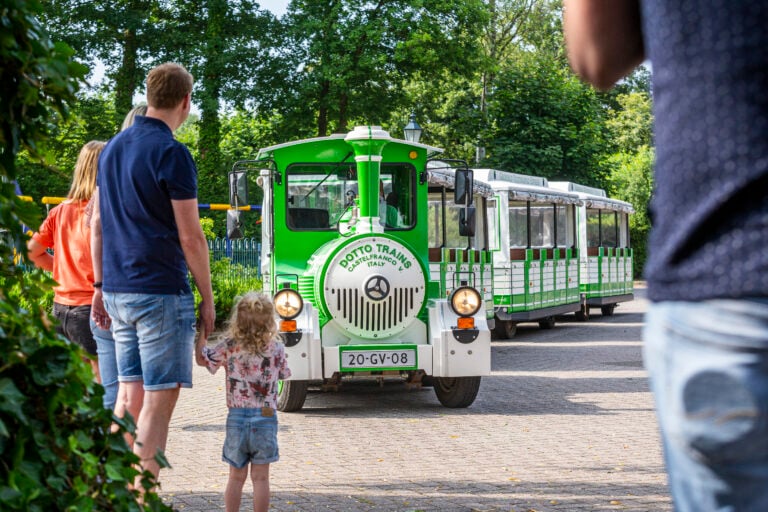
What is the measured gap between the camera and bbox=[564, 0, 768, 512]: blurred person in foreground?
133 centimetres

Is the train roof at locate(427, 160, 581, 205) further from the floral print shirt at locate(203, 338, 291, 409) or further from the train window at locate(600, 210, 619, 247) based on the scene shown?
the floral print shirt at locate(203, 338, 291, 409)

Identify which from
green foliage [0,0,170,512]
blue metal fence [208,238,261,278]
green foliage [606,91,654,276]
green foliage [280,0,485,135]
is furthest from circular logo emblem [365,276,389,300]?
green foliage [606,91,654,276]

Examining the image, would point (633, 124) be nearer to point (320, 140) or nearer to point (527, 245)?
point (527, 245)

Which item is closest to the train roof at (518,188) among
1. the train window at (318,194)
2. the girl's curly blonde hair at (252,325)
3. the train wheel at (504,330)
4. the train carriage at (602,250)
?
the train carriage at (602,250)

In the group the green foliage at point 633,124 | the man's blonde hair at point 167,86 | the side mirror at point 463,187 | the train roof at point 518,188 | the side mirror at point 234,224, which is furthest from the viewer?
the green foliage at point 633,124

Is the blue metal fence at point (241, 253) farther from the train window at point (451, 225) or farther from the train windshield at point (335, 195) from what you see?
the train windshield at point (335, 195)

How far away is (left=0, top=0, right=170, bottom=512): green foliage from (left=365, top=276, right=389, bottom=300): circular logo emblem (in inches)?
297

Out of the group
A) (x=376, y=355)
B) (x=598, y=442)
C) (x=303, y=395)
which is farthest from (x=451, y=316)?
(x=598, y=442)

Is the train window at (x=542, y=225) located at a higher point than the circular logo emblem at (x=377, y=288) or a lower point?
higher

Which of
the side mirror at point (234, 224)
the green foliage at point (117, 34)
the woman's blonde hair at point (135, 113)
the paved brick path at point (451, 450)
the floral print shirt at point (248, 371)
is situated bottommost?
the paved brick path at point (451, 450)

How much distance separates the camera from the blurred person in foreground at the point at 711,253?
1.33m

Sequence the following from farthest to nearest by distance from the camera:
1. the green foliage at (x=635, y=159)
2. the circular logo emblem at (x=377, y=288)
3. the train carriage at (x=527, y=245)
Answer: the green foliage at (x=635, y=159) < the train carriage at (x=527, y=245) < the circular logo emblem at (x=377, y=288)

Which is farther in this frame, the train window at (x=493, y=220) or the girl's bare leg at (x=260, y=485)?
the train window at (x=493, y=220)

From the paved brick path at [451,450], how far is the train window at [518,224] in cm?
803
